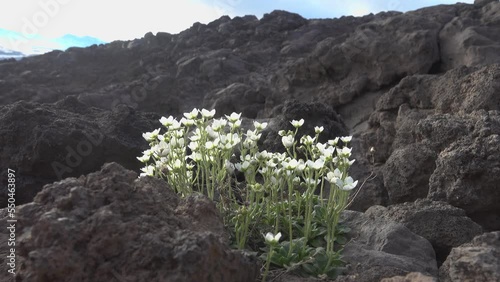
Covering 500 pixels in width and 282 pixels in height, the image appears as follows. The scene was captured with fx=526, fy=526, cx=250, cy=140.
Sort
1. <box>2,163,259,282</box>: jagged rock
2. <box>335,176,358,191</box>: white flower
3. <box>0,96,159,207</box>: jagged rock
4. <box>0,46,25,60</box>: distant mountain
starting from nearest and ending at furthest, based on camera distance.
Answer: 1. <box>2,163,259,282</box>: jagged rock
2. <box>335,176,358,191</box>: white flower
3. <box>0,96,159,207</box>: jagged rock
4. <box>0,46,25,60</box>: distant mountain

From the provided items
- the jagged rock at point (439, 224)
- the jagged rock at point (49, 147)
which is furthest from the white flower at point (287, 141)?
the jagged rock at point (49, 147)

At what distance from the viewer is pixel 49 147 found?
599 centimetres

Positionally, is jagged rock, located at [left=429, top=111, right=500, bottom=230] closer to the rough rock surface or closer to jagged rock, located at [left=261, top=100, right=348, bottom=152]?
the rough rock surface

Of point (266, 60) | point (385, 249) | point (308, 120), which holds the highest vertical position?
point (266, 60)

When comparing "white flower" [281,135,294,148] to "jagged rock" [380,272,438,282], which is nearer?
"jagged rock" [380,272,438,282]

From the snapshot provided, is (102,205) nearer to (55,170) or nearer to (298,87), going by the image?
(55,170)

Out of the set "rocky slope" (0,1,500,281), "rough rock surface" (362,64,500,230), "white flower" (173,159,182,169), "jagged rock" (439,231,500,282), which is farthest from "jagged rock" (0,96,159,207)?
"jagged rock" (439,231,500,282)

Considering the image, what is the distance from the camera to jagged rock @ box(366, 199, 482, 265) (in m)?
3.63

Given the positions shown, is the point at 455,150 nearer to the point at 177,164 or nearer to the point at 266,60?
the point at 177,164

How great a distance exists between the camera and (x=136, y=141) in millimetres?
6801

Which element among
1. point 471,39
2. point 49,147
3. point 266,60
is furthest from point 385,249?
point 266,60

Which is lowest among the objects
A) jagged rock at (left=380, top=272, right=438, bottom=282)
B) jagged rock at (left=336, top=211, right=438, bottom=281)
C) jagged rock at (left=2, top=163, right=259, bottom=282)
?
jagged rock at (left=336, top=211, right=438, bottom=281)

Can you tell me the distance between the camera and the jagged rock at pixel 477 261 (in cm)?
234

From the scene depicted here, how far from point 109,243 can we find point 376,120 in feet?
21.0
